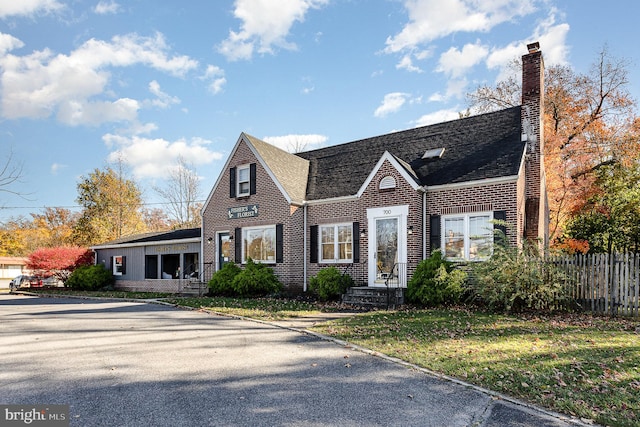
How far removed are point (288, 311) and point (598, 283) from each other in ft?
29.1

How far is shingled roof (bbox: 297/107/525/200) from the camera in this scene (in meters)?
14.0

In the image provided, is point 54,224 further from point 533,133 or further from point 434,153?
point 533,133

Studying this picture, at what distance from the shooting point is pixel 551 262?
11.5 m

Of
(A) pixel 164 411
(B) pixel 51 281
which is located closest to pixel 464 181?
(A) pixel 164 411

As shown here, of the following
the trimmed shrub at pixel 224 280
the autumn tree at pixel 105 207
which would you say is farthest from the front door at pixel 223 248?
the autumn tree at pixel 105 207

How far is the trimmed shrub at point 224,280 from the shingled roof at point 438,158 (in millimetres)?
4744

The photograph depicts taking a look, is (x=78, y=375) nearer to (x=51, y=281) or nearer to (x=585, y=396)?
(x=585, y=396)

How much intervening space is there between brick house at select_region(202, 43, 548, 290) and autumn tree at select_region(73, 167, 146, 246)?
2332 cm

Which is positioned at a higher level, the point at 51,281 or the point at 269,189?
the point at 269,189

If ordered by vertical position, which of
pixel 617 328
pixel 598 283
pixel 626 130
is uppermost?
pixel 626 130

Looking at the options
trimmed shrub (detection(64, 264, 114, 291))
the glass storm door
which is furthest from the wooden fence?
trimmed shrub (detection(64, 264, 114, 291))

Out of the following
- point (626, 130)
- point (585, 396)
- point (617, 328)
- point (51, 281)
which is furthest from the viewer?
point (51, 281)

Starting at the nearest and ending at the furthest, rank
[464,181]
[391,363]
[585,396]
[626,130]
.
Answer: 1. [585,396]
2. [391,363]
3. [464,181]
4. [626,130]

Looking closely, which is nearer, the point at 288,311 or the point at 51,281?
the point at 288,311
